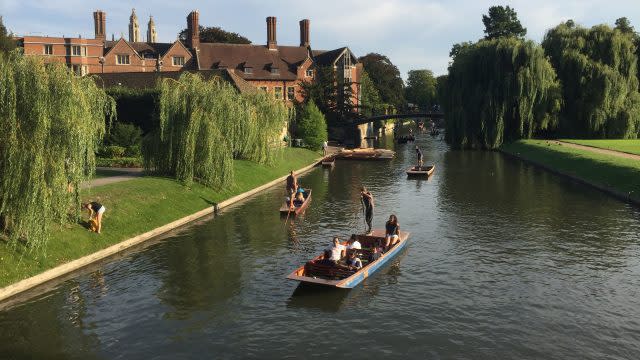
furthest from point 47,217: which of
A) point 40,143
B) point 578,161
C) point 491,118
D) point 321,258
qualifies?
point 491,118

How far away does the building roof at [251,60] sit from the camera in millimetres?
84500

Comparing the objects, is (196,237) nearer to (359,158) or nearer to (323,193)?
(323,193)

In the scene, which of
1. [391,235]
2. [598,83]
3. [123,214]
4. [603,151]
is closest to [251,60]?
[598,83]

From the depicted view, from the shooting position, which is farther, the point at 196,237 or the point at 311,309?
the point at 196,237

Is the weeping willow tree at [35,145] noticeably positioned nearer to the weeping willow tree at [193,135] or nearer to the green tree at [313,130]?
the weeping willow tree at [193,135]

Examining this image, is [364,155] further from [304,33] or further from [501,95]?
[304,33]

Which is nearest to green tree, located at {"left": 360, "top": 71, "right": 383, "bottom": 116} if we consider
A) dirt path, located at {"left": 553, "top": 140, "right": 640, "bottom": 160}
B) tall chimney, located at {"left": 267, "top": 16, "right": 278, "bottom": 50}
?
tall chimney, located at {"left": 267, "top": 16, "right": 278, "bottom": 50}

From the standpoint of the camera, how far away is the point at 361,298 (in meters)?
18.2

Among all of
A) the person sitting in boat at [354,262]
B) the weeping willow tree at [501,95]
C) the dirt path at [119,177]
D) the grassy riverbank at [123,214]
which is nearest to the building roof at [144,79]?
the grassy riverbank at [123,214]

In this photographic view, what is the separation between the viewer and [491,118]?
68.4 m

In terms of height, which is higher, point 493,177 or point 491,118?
point 491,118

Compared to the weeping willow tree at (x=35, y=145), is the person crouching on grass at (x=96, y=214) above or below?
below

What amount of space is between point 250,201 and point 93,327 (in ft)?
68.2

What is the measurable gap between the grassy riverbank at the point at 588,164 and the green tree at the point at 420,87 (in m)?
122
